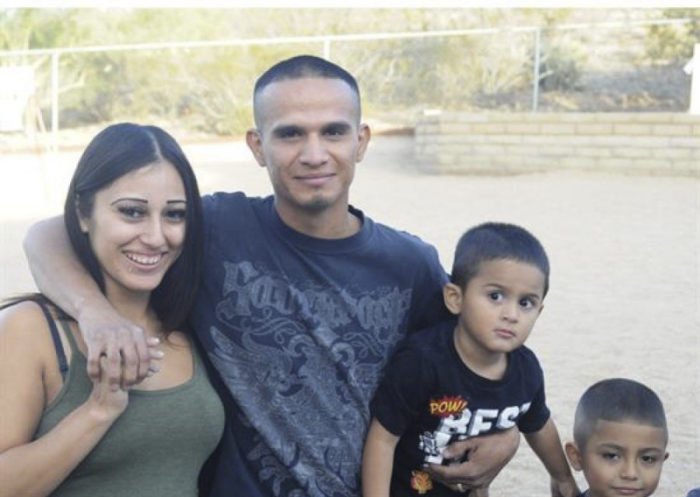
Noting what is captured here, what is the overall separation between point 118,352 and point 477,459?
1.02m

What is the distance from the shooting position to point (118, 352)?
2125 mm

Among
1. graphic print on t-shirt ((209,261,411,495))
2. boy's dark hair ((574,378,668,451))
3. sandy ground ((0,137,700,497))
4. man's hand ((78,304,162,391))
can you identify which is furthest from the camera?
sandy ground ((0,137,700,497))

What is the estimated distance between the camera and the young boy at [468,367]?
8.66 ft

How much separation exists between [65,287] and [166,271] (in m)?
0.25

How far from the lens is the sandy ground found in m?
5.73

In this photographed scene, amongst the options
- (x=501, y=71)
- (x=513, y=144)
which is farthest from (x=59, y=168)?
(x=501, y=71)

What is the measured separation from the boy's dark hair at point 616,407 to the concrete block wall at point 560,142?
39.4 feet

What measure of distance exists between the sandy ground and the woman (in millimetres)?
2298

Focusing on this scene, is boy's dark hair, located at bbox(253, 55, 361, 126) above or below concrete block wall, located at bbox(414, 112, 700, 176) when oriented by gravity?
above

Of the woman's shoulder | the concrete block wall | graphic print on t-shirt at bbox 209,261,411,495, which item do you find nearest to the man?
graphic print on t-shirt at bbox 209,261,411,495

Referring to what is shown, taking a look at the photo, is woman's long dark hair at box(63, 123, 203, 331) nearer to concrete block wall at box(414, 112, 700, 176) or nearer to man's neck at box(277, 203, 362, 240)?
man's neck at box(277, 203, 362, 240)

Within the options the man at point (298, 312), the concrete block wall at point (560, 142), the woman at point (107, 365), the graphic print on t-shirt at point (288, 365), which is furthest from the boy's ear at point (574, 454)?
the concrete block wall at point (560, 142)

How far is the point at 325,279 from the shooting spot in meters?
2.61

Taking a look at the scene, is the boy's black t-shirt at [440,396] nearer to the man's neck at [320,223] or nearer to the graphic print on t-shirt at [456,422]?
the graphic print on t-shirt at [456,422]
